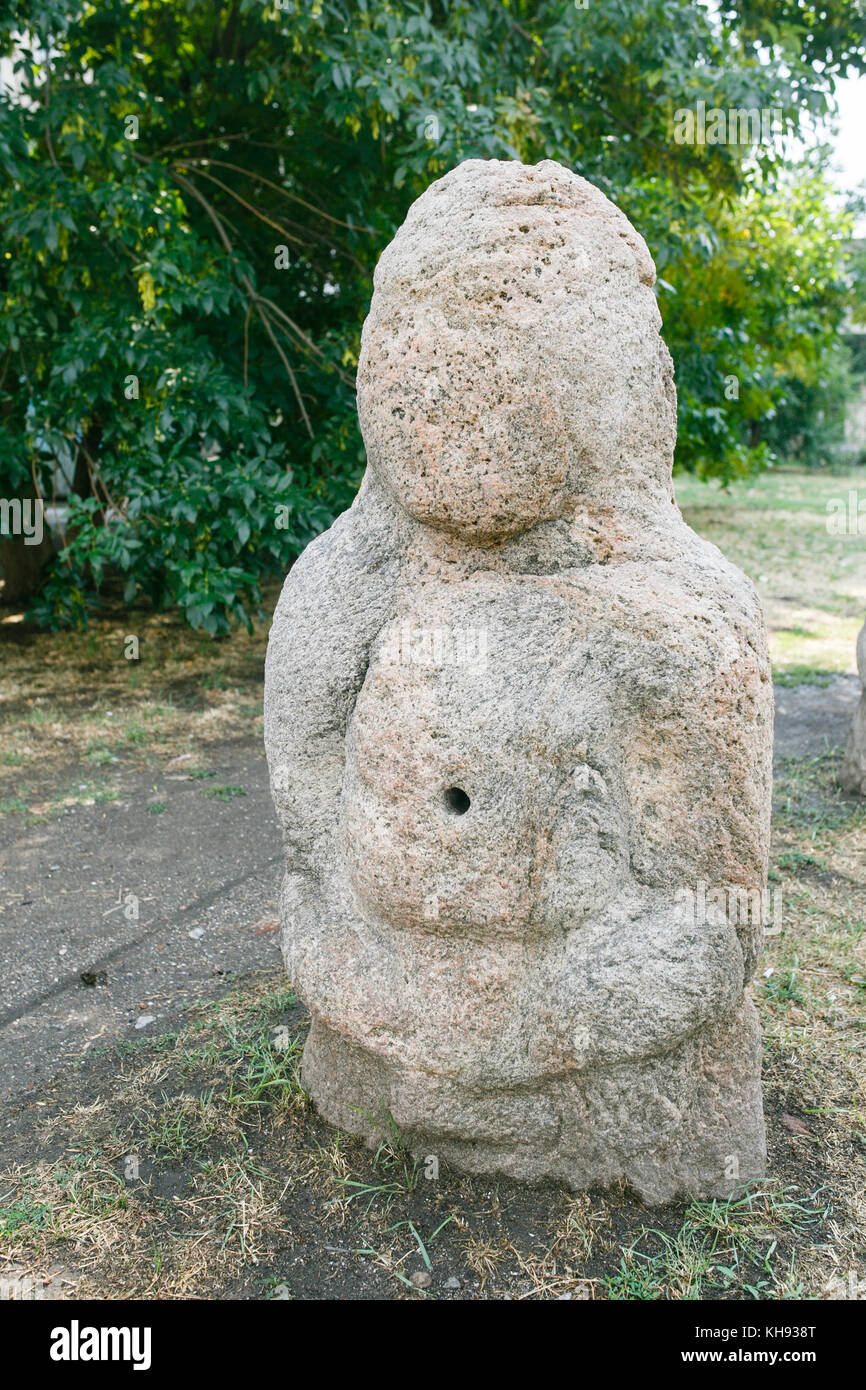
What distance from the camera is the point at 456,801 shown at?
241 cm

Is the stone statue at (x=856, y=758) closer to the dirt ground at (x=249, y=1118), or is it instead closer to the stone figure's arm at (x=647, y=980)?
the dirt ground at (x=249, y=1118)

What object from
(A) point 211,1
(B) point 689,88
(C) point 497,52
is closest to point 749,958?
(B) point 689,88

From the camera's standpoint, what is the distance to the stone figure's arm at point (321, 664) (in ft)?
8.44

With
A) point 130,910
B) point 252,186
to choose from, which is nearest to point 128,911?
point 130,910

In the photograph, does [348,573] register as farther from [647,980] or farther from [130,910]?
[130,910]

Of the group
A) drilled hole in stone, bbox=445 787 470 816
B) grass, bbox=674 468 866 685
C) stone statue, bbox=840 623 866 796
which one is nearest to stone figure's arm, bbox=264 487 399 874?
drilled hole in stone, bbox=445 787 470 816

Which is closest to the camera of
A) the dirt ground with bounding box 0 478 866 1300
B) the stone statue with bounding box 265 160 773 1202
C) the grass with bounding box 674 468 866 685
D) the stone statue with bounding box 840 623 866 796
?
the stone statue with bounding box 265 160 773 1202

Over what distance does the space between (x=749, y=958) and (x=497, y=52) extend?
5.46 meters

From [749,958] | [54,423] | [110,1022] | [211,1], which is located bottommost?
[110,1022]

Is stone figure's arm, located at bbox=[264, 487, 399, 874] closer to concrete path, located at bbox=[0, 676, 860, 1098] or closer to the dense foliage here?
concrete path, located at bbox=[0, 676, 860, 1098]

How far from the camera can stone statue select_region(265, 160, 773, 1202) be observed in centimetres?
231

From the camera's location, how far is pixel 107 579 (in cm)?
1026

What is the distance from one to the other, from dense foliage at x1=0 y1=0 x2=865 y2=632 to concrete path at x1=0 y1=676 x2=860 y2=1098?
118cm
